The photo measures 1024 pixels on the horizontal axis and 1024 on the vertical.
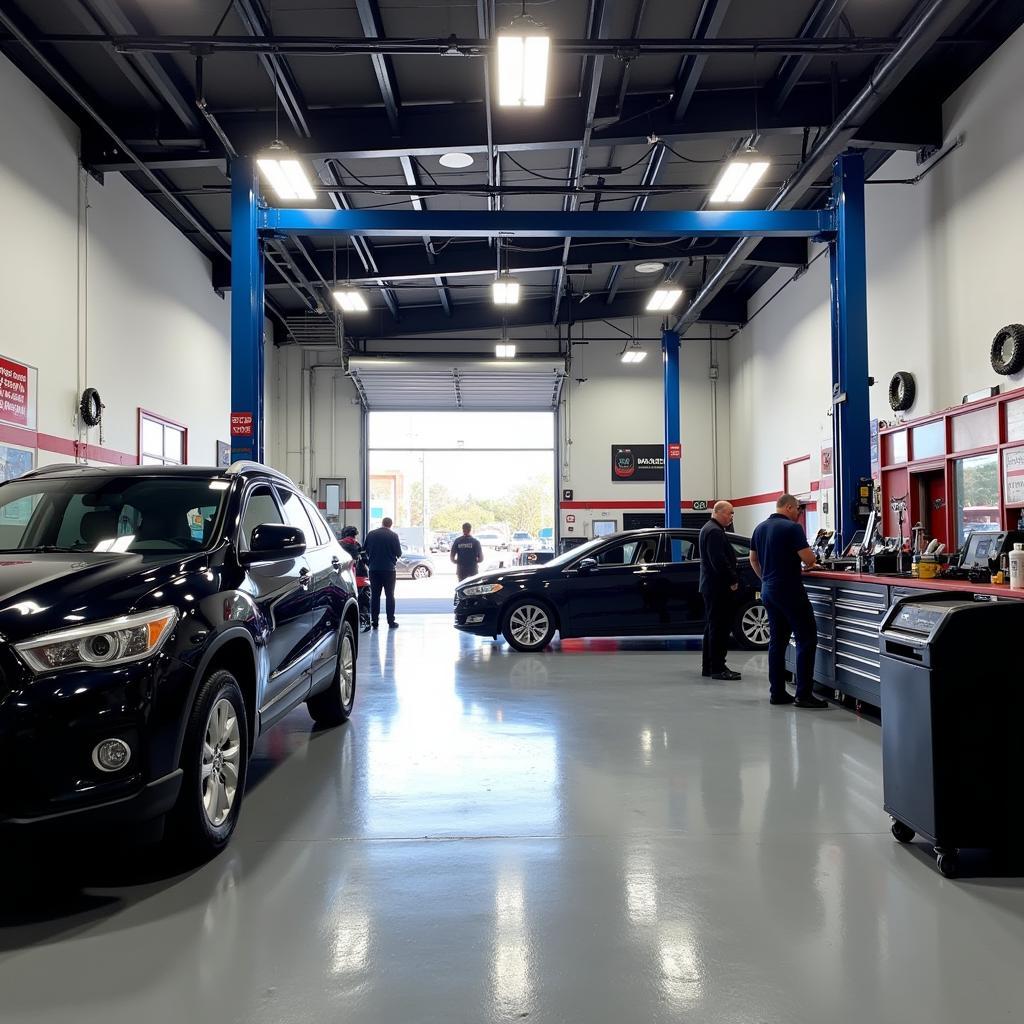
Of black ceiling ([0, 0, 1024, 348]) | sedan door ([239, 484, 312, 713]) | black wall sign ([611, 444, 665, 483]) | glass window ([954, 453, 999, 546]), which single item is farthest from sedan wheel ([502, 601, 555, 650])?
black wall sign ([611, 444, 665, 483])

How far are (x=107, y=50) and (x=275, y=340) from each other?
10.5 meters

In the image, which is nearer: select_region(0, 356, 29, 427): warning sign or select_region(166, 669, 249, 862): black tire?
select_region(166, 669, 249, 862): black tire

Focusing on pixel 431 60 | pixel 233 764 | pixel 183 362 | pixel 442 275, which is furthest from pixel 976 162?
pixel 183 362

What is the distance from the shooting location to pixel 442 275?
14.1 meters

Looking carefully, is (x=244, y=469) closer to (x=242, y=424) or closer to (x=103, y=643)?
(x=103, y=643)

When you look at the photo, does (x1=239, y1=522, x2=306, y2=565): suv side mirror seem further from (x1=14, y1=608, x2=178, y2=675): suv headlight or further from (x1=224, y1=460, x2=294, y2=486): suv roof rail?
(x1=14, y1=608, x2=178, y2=675): suv headlight

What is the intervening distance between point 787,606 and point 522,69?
14.8 ft

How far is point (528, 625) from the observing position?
29.0ft

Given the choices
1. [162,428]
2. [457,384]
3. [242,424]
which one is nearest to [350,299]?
[162,428]

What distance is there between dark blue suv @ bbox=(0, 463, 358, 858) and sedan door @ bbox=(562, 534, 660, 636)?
15.2 ft

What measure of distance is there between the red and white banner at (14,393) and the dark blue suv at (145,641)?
4.54 m

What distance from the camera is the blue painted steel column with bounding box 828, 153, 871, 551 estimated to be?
871 centimetres

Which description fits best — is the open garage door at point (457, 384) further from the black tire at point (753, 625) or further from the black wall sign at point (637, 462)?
the black tire at point (753, 625)

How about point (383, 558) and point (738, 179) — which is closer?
point (738, 179)
